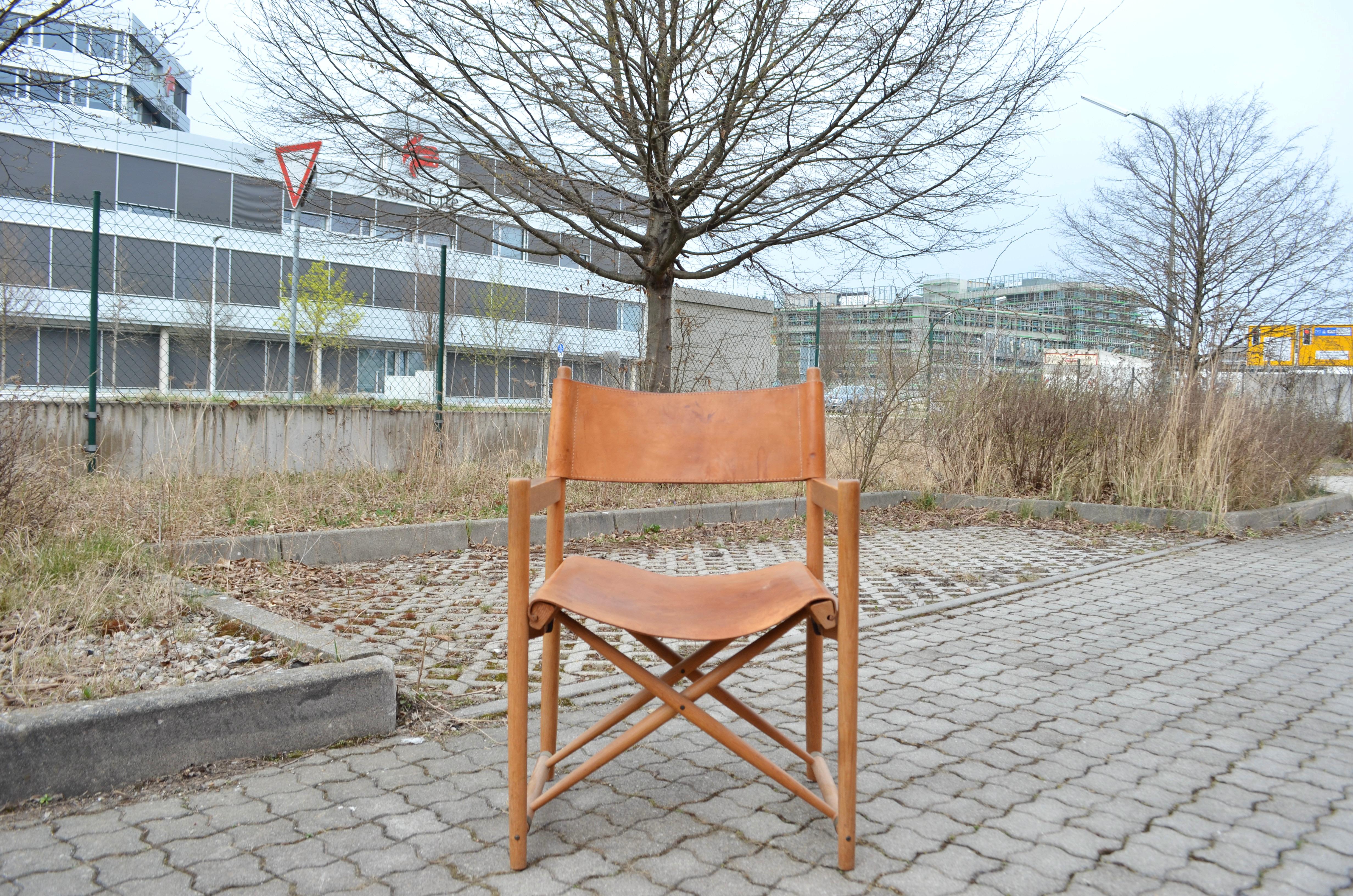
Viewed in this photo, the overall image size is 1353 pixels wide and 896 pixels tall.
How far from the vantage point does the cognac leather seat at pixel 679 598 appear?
77.3 inches

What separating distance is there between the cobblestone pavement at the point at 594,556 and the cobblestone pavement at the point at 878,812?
70 centimetres

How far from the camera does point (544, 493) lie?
229 centimetres

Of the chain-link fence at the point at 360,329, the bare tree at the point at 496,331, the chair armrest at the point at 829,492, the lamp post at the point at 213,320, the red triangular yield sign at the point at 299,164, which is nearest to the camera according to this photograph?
the chair armrest at the point at 829,492

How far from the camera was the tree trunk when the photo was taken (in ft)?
27.9

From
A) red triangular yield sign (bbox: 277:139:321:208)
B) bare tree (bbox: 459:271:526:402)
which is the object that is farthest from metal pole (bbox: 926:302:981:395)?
red triangular yield sign (bbox: 277:139:321:208)

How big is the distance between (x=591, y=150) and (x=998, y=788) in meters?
6.31

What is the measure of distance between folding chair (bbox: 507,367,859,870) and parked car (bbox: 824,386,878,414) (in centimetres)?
635

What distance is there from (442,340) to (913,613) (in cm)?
600

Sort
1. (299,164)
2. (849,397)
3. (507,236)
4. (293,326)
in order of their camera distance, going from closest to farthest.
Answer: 1. (299,164)
2. (849,397)
3. (507,236)
4. (293,326)

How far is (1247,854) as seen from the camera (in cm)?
210

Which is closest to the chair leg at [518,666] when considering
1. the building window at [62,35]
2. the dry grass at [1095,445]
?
the building window at [62,35]

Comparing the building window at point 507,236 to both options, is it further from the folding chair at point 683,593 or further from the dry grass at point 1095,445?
the folding chair at point 683,593

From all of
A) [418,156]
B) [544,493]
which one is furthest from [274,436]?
[544,493]

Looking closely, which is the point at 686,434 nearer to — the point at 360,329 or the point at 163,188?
the point at 360,329
